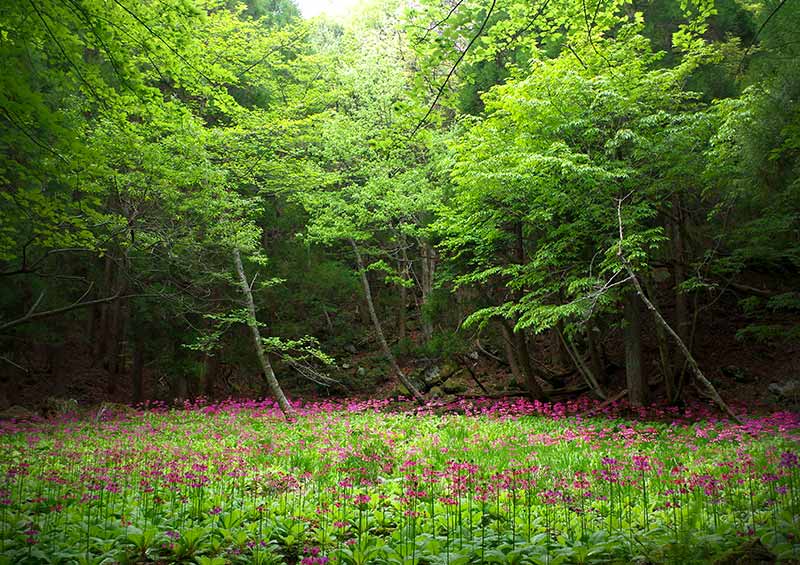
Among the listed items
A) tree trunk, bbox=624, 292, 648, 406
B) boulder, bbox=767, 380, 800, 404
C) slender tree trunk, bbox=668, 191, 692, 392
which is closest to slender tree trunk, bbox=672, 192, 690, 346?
slender tree trunk, bbox=668, 191, 692, 392

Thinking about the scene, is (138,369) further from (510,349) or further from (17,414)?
(510,349)

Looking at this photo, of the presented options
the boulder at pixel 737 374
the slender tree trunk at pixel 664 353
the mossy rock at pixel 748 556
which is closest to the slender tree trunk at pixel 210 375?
the slender tree trunk at pixel 664 353

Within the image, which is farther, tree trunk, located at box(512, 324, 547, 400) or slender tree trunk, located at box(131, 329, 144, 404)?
slender tree trunk, located at box(131, 329, 144, 404)

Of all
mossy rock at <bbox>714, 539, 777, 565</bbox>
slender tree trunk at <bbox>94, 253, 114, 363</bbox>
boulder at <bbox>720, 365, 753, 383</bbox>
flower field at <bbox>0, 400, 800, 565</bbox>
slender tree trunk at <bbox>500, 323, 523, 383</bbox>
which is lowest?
flower field at <bbox>0, 400, 800, 565</bbox>

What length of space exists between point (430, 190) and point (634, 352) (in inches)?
260

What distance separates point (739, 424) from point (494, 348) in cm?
861

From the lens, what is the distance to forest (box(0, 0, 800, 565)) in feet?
12.6

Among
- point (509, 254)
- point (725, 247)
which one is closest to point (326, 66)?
point (509, 254)

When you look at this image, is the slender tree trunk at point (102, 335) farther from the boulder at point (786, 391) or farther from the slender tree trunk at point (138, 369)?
the boulder at point (786, 391)

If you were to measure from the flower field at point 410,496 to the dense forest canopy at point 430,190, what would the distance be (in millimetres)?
2427

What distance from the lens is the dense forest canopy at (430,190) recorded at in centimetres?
533

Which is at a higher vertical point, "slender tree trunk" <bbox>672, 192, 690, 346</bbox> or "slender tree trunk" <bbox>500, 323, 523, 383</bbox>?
"slender tree trunk" <bbox>672, 192, 690, 346</bbox>

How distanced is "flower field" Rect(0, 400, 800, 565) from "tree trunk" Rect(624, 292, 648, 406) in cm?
189

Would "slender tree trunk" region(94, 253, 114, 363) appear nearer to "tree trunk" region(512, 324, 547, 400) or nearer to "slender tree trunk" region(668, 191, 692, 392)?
"tree trunk" region(512, 324, 547, 400)
